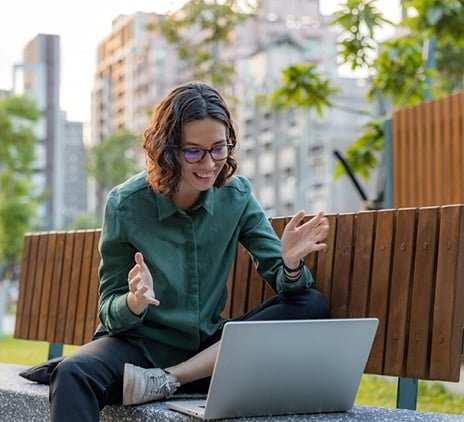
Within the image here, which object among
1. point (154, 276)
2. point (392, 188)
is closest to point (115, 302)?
point (154, 276)

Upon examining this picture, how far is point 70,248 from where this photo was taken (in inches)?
170

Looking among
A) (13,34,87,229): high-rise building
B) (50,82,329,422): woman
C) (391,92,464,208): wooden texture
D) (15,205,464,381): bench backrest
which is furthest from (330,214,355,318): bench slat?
(13,34,87,229): high-rise building

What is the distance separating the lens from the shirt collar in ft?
10.0

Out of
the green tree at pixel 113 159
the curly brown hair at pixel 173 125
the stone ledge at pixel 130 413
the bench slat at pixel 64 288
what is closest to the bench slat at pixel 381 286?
the stone ledge at pixel 130 413

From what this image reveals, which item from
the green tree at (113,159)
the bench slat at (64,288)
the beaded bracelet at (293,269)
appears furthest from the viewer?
the green tree at (113,159)

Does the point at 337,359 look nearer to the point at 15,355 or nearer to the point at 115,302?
the point at 115,302

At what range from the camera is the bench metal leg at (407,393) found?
9.82 ft

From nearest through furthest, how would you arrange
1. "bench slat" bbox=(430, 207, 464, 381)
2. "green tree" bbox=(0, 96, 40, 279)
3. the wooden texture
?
"bench slat" bbox=(430, 207, 464, 381)
the wooden texture
"green tree" bbox=(0, 96, 40, 279)

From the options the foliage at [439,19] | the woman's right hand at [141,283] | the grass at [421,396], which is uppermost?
the foliage at [439,19]

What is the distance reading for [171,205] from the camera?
3.06 metres

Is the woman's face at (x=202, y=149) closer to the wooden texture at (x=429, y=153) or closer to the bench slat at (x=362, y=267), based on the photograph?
the bench slat at (x=362, y=267)

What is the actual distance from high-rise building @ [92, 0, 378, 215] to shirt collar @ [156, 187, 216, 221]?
41.2 metres

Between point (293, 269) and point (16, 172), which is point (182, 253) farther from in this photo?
point (16, 172)

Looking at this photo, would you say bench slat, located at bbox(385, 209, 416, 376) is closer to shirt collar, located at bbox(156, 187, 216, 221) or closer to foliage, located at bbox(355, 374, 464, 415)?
shirt collar, located at bbox(156, 187, 216, 221)
